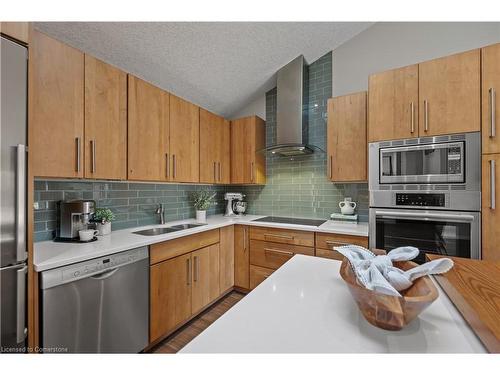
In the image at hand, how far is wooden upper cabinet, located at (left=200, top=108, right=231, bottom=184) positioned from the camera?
2.56 meters

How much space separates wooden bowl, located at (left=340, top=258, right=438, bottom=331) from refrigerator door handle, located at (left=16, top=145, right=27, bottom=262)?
1.37m

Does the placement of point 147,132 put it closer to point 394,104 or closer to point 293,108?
point 293,108

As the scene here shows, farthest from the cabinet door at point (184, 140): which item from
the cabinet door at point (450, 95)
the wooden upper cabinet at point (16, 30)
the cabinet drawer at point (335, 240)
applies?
the cabinet door at point (450, 95)

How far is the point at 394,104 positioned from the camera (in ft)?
6.11

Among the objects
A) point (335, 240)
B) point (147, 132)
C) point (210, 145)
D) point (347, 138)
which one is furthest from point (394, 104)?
point (147, 132)

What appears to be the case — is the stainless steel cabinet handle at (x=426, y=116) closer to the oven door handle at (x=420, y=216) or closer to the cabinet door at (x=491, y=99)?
the cabinet door at (x=491, y=99)

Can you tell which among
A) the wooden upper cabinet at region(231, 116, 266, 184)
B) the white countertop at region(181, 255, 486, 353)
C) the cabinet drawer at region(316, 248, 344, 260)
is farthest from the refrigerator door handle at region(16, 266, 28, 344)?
the wooden upper cabinet at region(231, 116, 266, 184)

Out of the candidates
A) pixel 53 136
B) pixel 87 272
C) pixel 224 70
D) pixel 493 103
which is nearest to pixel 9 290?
pixel 87 272

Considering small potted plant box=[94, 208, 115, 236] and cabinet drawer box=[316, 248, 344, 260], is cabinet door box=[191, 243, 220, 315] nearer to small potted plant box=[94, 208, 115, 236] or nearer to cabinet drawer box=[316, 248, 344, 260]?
small potted plant box=[94, 208, 115, 236]

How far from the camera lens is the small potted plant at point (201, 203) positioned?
266 centimetres

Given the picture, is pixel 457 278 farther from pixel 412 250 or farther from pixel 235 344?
pixel 235 344

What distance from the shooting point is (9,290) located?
1.00 m

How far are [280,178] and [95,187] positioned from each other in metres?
2.11

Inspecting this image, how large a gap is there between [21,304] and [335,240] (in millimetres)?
2147
